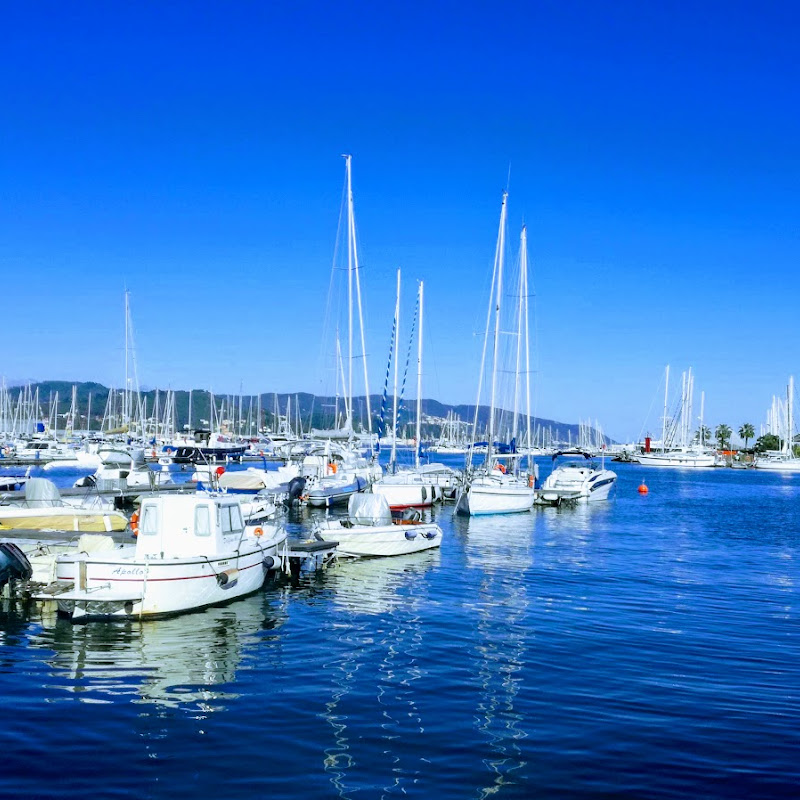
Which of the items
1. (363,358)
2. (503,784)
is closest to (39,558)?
(503,784)

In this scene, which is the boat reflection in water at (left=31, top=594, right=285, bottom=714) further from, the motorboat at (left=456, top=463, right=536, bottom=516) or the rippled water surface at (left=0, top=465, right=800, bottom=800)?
the motorboat at (left=456, top=463, right=536, bottom=516)

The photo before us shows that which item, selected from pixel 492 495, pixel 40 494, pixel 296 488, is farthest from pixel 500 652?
pixel 296 488

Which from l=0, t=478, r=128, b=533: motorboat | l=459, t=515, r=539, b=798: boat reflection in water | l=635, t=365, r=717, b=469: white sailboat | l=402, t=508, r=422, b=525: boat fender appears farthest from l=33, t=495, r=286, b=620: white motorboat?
l=635, t=365, r=717, b=469: white sailboat

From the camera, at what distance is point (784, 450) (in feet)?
578

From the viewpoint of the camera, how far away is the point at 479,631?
20.8 metres

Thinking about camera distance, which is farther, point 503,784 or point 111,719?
point 111,719

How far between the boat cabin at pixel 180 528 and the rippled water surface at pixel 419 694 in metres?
1.77

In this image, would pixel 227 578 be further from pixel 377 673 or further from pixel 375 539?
pixel 375 539

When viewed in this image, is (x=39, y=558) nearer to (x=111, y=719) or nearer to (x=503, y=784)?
(x=111, y=719)

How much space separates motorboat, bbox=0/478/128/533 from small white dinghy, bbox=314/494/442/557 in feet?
29.8

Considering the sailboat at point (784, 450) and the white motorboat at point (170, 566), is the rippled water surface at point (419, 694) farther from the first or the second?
the sailboat at point (784, 450)

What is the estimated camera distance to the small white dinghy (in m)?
31.9

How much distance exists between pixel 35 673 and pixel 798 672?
1585cm

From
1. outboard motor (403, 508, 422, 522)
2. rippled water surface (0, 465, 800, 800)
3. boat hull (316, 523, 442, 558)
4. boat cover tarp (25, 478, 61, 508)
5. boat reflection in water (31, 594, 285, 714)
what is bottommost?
boat reflection in water (31, 594, 285, 714)
